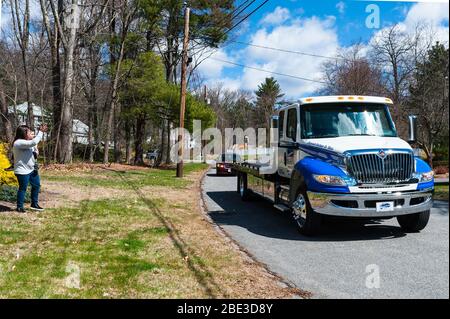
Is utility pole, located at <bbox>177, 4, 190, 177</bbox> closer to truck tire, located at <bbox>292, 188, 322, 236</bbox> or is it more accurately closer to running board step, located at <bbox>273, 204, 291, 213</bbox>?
running board step, located at <bbox>273, 204, 291, 213</bbox>

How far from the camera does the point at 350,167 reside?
7328mm

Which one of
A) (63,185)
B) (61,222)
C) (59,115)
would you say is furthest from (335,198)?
(59,115)

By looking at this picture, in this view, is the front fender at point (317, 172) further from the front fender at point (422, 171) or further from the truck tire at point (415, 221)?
the truck tire at point (415, 221)

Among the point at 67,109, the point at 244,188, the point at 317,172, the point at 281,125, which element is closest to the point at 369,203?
the point at 317,172

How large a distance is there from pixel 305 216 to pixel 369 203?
117 centimetres

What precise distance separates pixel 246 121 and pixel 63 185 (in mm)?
67594

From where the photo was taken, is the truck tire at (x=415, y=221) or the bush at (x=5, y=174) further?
the bush at (x=5, y=174)

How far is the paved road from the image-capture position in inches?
195

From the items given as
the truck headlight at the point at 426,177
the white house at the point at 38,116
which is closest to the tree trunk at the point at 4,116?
the white house at the point at 38,116

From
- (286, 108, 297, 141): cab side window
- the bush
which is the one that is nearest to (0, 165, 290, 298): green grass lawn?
the bush

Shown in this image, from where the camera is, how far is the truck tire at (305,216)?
25.1 feet

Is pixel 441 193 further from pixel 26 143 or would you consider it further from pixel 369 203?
pixel 26 143

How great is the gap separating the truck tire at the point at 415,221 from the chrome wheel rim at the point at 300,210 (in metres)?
1.86
